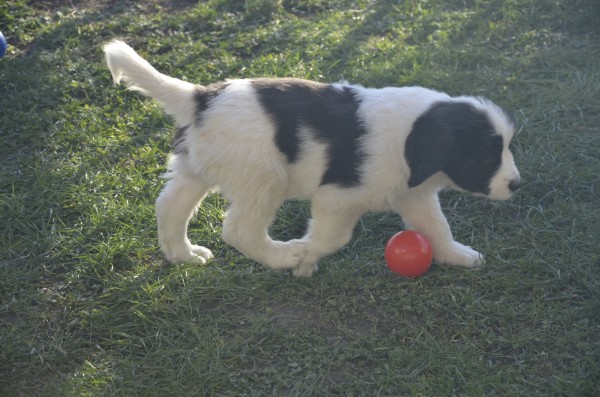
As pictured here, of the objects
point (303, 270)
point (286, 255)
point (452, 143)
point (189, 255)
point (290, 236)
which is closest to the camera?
point (452, 143)

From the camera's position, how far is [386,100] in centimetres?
471

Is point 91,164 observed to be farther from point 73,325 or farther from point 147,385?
point 147,385

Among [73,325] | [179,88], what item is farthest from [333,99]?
[73,325]

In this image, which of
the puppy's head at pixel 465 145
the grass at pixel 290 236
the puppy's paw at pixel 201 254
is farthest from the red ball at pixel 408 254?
the puppy's paw at pixel 201 254

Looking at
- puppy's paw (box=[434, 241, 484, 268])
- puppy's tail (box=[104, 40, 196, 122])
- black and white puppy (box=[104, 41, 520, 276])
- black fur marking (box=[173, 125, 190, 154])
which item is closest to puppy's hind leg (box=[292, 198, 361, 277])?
black and white puppy (box=[104, 41, 520, 276])

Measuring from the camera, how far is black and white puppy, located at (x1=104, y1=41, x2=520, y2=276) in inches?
179

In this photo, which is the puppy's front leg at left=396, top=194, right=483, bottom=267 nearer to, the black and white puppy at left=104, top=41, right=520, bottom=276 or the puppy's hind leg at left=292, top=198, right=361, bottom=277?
the black and white puppy at left=104, top=41, right=520, bottom=276

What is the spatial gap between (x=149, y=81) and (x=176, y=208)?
78 cm

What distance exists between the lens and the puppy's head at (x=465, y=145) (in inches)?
177

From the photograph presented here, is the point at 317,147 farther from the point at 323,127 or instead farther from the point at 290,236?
the point at 290,236

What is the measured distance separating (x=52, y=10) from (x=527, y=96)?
535 centimetres

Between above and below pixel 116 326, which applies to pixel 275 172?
above

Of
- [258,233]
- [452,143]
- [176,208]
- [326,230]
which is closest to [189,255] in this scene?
[176,208]

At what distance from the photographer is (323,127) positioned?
4.57 meters
